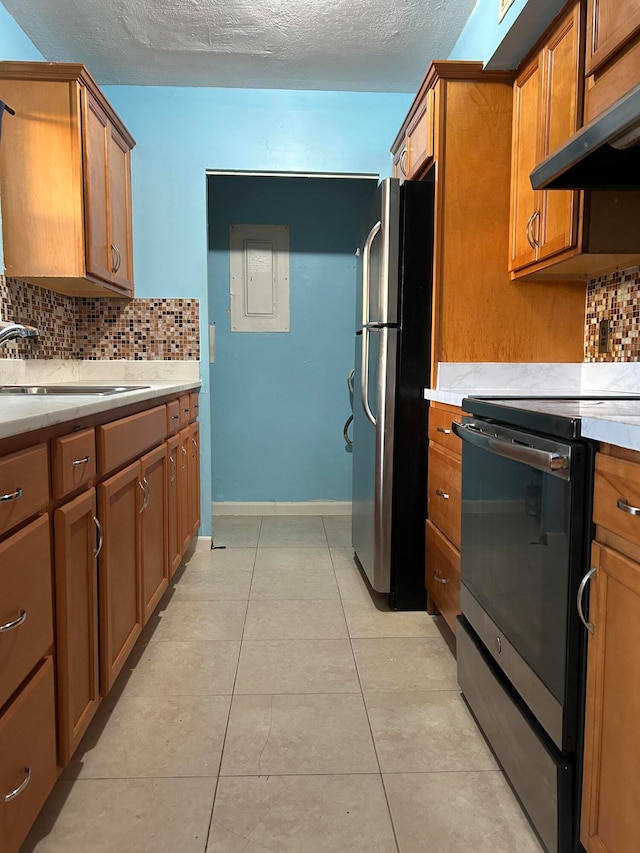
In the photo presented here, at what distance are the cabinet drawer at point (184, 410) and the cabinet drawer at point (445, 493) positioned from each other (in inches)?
46.0

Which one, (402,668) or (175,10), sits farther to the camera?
(175,10)

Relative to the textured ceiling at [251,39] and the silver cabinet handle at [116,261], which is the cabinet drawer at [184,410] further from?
the textured ceiling at [251,39]

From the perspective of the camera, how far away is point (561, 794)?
111 cm

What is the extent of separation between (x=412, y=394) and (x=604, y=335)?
2.40 ft

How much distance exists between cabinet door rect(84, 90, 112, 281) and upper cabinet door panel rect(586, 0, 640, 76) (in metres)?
1.92

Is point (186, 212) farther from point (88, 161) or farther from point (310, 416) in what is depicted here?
point (310, 416)

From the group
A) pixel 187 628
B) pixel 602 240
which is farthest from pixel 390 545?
pixel 602 240

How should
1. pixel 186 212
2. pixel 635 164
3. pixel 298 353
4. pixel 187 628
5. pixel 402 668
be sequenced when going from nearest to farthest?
pixel 635 164 → pixel 402 668 → pixel 187 628 → pixel 186 212 → pixel 298 353

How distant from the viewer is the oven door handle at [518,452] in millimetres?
1125

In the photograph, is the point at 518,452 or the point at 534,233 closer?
the point at 518,452

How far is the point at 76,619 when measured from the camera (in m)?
1.38

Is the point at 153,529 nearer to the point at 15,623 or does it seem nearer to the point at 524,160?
the point at 15,623

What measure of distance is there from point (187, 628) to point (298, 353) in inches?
87.1

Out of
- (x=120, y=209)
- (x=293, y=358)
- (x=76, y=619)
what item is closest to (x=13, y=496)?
(x=76, y=619)
